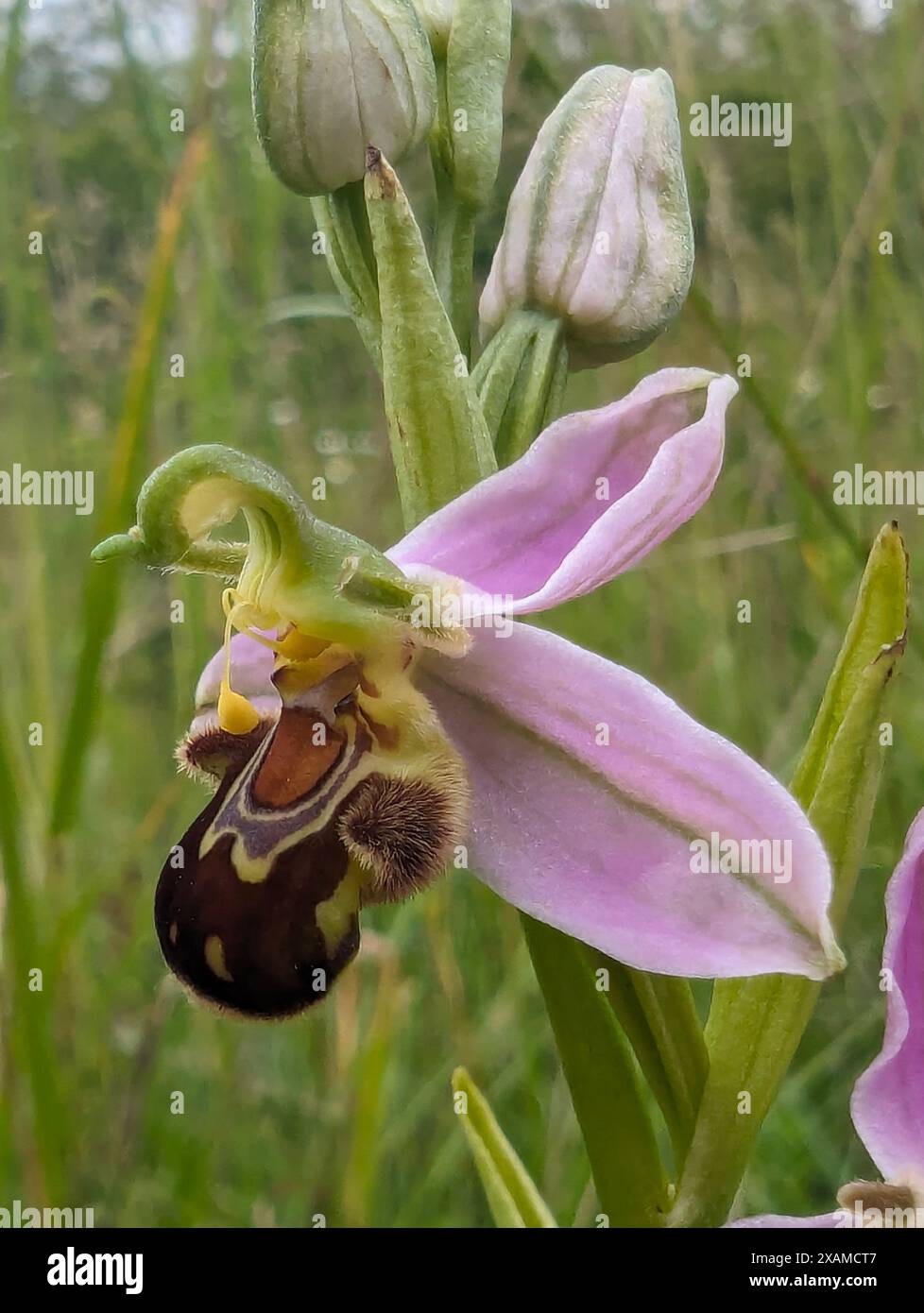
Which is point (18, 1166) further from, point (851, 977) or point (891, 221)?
point (891, 221)

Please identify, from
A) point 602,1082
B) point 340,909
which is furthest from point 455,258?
point 602,1082

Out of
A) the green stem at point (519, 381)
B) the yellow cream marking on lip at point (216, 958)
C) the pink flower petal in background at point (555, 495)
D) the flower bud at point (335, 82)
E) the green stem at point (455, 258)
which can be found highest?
the flower bud at point (335, 82)

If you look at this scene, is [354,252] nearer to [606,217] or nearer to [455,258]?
[455,258]

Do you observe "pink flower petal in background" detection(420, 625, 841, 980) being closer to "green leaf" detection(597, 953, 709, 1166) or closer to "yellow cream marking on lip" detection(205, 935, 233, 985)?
"green leaf" detection(597, 953, 709, 1166)

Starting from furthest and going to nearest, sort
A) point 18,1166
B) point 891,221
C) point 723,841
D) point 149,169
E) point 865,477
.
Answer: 1. point 149,169
2. point 891,221
3. point 865,477
4. point 18,1166
5. point 723,841

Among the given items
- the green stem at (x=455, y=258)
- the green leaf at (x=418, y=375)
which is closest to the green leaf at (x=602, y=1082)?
the green leaf at (x=418, y=375)

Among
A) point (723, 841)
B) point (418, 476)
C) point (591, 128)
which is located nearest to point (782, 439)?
point (591, 128)

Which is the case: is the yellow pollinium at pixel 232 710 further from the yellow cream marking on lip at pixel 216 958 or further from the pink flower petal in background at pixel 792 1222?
the pink flower petal in background at pixel 792 1222
